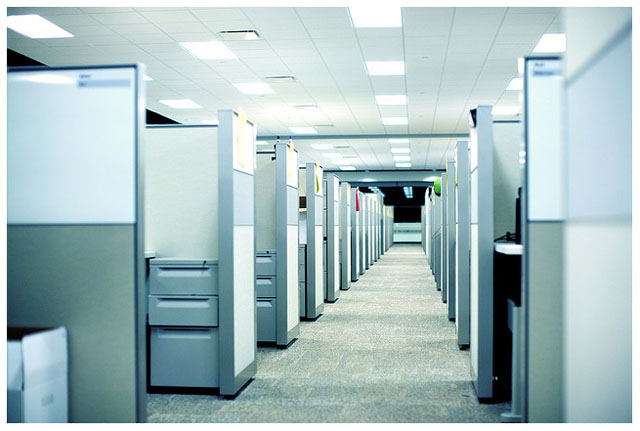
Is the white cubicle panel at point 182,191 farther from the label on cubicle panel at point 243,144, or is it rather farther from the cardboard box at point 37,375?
the cardboard box at point 37,375

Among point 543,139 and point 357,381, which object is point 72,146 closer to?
point 543,139

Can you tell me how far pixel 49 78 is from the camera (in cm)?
198

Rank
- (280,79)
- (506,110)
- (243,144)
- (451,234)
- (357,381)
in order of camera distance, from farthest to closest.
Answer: (506,110)
(280,79)
(451,234)
(357,381)
(243,144)

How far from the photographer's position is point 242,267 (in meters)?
2.98

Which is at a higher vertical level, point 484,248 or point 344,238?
point 484,248

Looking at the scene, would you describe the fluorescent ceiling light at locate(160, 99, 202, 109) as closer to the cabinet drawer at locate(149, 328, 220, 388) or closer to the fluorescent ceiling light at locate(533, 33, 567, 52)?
the fluorescent ceiling light at locate(533, 33, 567, 52)

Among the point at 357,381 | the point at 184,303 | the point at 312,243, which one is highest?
the point at 312,243

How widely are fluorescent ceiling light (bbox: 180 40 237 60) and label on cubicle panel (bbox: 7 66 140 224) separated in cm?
460

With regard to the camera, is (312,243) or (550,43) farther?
(550,43)

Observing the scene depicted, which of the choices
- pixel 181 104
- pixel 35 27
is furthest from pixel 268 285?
pixel 181 104

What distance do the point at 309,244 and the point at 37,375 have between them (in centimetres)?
324

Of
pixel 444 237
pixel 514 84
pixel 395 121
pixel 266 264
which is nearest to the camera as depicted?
pixel 266 264
